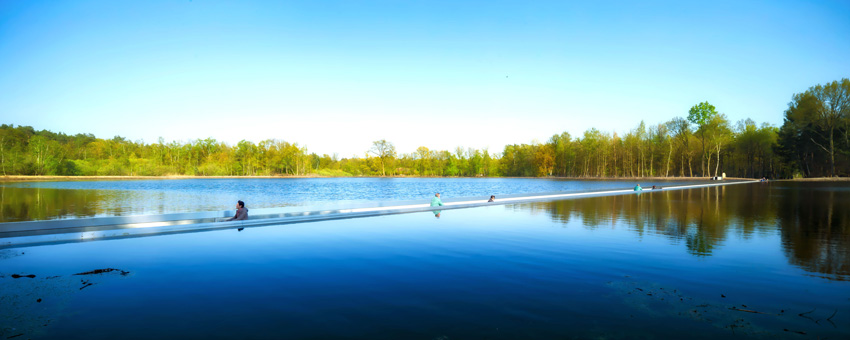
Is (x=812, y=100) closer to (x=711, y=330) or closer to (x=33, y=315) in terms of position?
(x=711, y=330)

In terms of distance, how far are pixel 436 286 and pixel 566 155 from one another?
102007mm

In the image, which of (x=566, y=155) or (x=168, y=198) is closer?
(x=168, y=198)

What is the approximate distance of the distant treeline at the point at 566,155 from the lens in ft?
196

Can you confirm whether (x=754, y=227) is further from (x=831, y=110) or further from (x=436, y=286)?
(x=831, y=110)

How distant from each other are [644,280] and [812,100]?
72031 millimetres

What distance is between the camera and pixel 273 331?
4.38 m

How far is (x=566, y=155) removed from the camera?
102250 mm

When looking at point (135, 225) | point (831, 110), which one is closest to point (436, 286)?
point (135, 225)

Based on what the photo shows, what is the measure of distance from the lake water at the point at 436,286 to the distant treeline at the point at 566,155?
64.8 meters

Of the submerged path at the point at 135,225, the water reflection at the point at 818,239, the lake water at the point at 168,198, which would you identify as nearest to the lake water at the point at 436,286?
the water reflection at the point at 818,239

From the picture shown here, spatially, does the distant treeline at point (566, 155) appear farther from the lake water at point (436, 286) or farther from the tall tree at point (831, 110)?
the lake water at point (436, 286)

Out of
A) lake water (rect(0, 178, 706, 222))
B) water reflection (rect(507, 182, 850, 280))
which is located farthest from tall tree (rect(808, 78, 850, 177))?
water reflection (rect(507, 182, 850, 280))

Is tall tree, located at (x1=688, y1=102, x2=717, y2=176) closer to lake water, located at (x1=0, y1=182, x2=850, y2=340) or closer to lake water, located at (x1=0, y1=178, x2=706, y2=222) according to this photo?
lake water, located at (x1=0, y1=178, x2=706, y2=222)

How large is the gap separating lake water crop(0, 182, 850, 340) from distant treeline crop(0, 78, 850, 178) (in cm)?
6482
